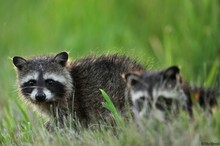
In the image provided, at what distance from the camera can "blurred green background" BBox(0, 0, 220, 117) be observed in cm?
1224

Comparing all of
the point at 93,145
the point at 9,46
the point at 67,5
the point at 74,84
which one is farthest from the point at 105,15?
the point at 93,145

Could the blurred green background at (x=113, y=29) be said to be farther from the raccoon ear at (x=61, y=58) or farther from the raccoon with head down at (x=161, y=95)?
the raccoon with head down at (x=161, y=95)

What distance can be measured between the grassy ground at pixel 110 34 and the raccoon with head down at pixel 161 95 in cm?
172

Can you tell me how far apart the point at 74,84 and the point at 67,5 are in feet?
19.8

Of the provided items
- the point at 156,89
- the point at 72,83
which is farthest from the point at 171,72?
the point at 72,83

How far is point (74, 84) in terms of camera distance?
31.0 feet

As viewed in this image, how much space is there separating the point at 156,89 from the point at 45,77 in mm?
2972

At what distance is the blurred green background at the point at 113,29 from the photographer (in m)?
12.2

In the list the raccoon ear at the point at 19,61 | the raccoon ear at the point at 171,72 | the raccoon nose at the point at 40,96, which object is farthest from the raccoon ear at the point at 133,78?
the raccoon ear at the point at 19,61

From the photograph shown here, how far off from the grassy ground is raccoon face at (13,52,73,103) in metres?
0.30

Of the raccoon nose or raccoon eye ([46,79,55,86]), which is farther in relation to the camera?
raccoon eye ([46,79,55,86])

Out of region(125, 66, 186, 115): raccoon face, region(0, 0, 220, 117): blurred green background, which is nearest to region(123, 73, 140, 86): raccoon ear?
region(125, 66, 186, 115): raccoon face

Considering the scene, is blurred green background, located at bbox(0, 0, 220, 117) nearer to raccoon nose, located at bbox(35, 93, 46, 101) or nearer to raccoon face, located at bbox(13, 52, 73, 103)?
raccoon face, located at bbox(13, 52, 73, 103)

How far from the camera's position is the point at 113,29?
14.8 meters
